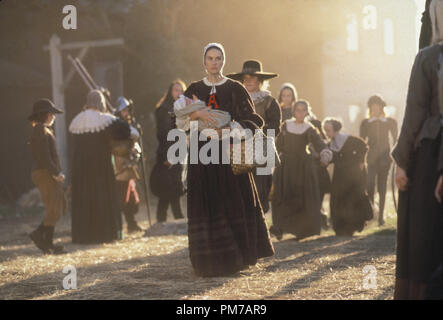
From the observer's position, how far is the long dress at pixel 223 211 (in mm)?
5855

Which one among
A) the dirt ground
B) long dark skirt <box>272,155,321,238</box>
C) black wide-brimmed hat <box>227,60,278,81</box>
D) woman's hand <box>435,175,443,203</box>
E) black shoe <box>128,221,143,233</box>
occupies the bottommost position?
black shoe <box>128,221,143,233</box>

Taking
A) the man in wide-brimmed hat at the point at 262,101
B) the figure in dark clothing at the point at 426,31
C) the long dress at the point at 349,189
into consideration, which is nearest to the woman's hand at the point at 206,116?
the man in wide-brimmed hat at the point at 262,101

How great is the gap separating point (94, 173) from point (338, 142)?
318cm

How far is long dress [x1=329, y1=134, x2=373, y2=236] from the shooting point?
906 centimetres

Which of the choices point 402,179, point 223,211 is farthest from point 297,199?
point 402,179

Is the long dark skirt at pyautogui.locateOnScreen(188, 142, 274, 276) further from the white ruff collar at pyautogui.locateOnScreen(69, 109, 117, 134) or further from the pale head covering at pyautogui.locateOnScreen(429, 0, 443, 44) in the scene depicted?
the white ruff collar at pyautogui.locateOnScreen(69, 109, 117, 134)

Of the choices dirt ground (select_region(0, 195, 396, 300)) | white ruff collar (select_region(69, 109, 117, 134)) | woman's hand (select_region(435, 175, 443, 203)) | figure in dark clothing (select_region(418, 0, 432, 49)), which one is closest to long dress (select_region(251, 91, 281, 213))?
dirt ground (select_region(0, 195, 396, 300))

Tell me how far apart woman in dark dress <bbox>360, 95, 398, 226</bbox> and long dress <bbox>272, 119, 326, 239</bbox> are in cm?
210

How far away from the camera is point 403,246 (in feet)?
12.8

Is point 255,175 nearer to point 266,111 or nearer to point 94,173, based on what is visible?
point 266,111

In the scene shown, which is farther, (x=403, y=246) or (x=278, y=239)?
(x=278, y=239)
